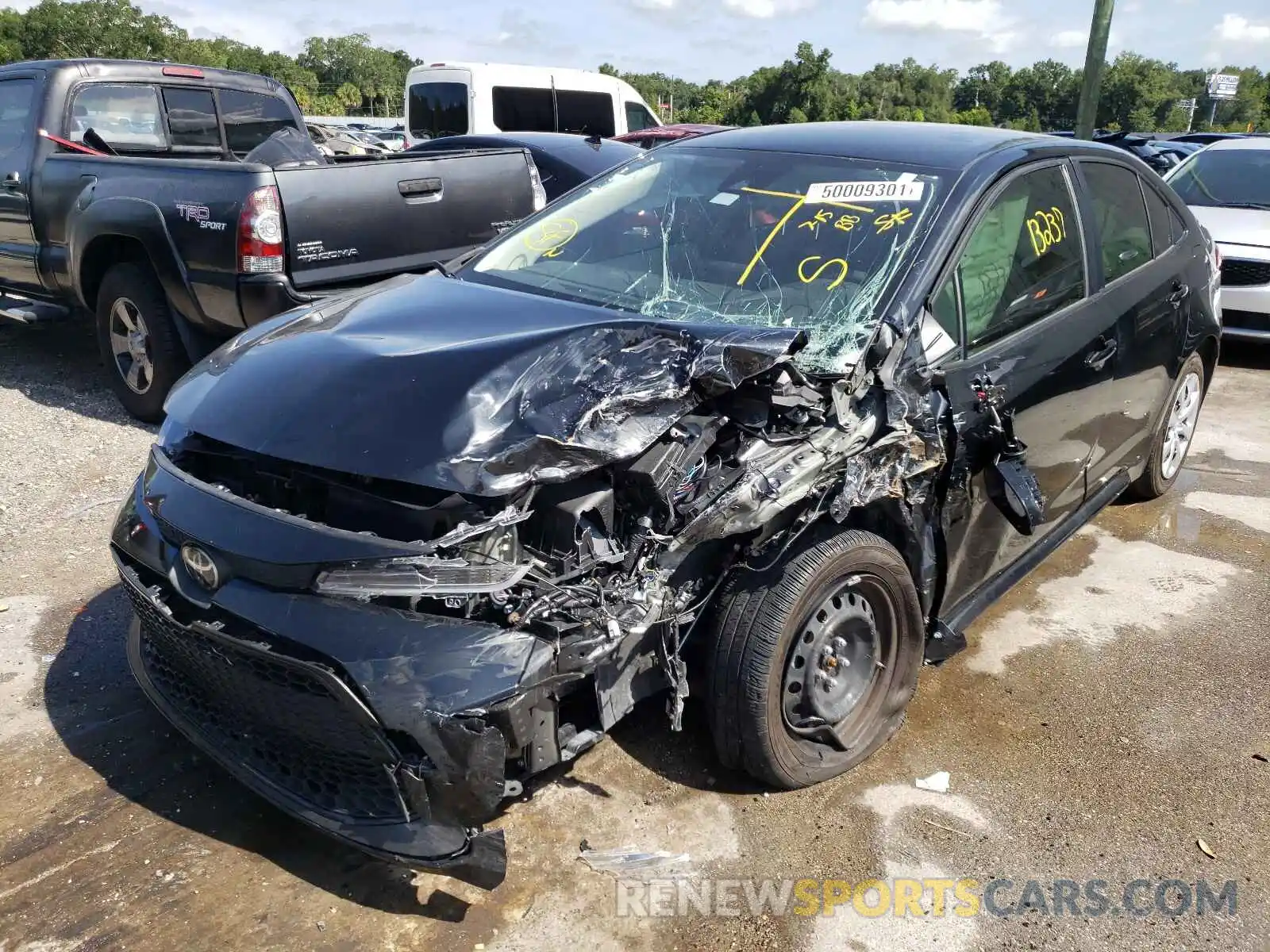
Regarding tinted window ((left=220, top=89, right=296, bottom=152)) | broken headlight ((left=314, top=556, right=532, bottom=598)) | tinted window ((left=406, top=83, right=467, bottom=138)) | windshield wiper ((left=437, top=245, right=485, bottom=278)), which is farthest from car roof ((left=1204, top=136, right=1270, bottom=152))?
broken headlight ((left=314, top=556, right=532, bottom=598))

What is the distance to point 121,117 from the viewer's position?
6695mm

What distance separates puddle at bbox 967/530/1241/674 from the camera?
394cm

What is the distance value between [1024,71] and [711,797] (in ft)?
249

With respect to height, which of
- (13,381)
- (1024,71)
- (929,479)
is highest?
(1024,71)

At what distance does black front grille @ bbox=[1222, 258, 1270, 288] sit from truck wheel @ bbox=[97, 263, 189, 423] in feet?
25.4

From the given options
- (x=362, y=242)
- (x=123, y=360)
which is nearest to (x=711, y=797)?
(x=362, y=242)

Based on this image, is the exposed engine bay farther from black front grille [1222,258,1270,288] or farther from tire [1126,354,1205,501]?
black front grille [1222,258,1270,288]

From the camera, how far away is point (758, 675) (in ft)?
8.71

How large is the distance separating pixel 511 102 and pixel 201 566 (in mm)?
12293

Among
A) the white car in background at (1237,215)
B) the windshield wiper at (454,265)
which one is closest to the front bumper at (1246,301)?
the white car in background at (1237,215)

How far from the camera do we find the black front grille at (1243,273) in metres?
7.86

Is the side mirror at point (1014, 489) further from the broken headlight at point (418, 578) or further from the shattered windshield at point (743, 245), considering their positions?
the broken headlight at point (418, 578)

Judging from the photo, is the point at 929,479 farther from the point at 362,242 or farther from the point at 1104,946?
the point at 362,242

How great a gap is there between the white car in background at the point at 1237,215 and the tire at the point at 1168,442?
2484 millimetres
